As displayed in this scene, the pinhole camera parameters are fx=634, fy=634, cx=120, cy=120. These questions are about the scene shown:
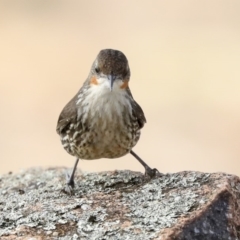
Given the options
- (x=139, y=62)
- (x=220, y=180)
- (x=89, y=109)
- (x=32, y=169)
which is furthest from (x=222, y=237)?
(x=139, y=62)

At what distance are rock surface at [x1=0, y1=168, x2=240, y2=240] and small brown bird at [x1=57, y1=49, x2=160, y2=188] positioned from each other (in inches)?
24.8

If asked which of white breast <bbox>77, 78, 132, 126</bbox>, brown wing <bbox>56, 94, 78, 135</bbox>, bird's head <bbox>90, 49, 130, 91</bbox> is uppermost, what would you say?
bird's head <bbox>90, 49, 130, 91</bbox>

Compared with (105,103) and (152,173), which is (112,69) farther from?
(152,173)

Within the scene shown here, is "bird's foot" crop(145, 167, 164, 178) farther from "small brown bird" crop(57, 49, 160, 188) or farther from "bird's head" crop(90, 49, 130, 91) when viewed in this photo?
"bird's head" crop(90, 49, 130, 91)

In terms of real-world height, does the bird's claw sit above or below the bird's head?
below

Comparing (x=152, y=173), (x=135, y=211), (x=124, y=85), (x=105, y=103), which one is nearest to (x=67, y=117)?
(x=105, y=103)

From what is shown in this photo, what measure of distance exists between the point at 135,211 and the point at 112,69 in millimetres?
1495

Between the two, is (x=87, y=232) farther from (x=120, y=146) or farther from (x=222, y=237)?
(x=120, y=146)

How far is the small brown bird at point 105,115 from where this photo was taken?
14.4 ft

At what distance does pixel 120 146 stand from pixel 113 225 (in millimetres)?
1485

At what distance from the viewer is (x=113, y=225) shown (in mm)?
2986

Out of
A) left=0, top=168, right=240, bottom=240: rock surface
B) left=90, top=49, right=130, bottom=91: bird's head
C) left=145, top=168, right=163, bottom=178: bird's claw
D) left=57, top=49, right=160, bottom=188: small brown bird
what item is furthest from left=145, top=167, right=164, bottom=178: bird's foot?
left=90, top=49, right=130, bottom=91: bird's head

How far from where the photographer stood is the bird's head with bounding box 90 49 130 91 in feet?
14.4

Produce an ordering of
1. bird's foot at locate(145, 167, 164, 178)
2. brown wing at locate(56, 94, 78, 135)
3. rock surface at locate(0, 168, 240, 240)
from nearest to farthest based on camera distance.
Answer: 1. rock surface at locate(0, 168, 240, 240)
2. bird's foot at locate(145, 167, 164, 178)
3. brown wing at locate(56, 94, 78, 135)
